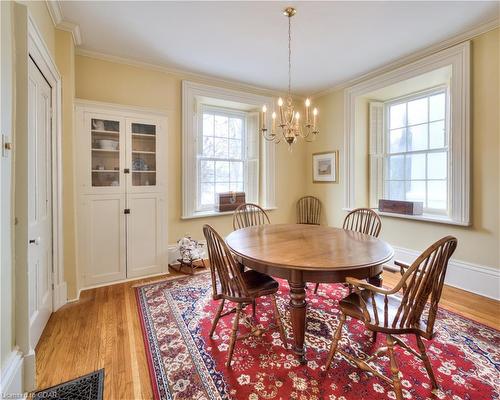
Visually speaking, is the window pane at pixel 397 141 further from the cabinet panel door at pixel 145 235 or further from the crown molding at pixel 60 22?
the crown molding at pixel 60 22

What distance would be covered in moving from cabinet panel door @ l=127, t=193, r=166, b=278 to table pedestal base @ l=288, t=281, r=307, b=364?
7.04 feet

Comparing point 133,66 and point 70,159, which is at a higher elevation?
point 133,66

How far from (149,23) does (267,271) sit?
2.55m

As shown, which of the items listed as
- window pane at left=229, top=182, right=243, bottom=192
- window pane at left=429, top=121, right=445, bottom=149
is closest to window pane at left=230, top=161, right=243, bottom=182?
window pane at left=229, top=182, right=243, bottom=192

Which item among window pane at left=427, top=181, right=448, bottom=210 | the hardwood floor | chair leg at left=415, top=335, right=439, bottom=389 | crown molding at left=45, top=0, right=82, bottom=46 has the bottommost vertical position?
the hardwood floor

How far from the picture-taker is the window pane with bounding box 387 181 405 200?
375 cm

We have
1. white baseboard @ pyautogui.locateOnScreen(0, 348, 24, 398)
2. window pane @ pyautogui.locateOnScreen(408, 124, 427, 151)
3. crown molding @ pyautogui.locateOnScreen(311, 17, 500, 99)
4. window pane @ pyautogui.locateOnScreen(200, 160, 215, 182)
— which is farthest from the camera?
window pane @ pyautogui.locateOnScreen(200, 160, 215, 182)

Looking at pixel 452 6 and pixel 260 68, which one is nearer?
pixel 452 6

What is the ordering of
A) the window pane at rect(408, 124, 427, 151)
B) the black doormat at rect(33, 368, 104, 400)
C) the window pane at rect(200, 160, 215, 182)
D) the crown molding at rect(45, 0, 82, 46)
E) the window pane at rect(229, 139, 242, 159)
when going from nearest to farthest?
the black doormat at rect(33, 368, 104, 400)
the crown molding at rect(45, 0, 82, 46)
the window pane at rect(408, 124, 427, 151)
the window pane at rect(200, 160, 215, 182)
the window pane at rect(229, 139, 242, 159)

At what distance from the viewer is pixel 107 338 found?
198 centimetres

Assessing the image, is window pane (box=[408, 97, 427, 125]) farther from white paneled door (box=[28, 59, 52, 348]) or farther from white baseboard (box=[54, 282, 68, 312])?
white baseboard (box=[54, 282, 68, 312])

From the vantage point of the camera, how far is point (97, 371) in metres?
1.64

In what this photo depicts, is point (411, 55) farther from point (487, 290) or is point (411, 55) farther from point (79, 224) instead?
point (79, 224)

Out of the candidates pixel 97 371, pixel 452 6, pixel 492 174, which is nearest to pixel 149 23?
pixel 452 6
